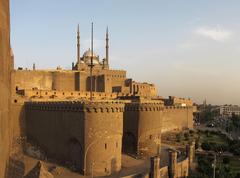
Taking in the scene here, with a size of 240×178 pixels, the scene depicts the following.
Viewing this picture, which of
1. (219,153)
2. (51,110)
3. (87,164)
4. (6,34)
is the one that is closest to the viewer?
(6,34)

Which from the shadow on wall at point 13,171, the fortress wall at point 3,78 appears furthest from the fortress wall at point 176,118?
the fortress wall at point 3,78

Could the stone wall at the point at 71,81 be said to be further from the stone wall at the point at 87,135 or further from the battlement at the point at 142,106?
the stone wall at the point at 87,135

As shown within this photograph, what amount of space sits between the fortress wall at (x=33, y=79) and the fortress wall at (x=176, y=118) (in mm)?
21008

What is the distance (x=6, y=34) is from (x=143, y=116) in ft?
88.9

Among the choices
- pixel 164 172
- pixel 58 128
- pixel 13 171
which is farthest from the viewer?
pixel 58 128

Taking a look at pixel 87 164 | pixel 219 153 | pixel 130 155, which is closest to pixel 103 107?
pixel 87 164

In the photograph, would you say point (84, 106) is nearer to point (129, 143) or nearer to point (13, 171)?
point (129, 143)

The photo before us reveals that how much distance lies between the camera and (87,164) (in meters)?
26.4

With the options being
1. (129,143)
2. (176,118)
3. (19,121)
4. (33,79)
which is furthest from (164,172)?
(176,118)

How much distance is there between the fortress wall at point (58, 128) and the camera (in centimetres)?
2728

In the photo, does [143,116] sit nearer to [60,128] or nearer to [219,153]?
[60,128]

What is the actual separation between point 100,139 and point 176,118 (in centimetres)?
3904

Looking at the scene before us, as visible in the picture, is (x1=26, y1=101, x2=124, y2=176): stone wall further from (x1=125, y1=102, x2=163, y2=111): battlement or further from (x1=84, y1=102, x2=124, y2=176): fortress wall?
(x1=125, y1=102, x2=163, y2=111): battlement

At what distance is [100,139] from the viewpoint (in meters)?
26.8
